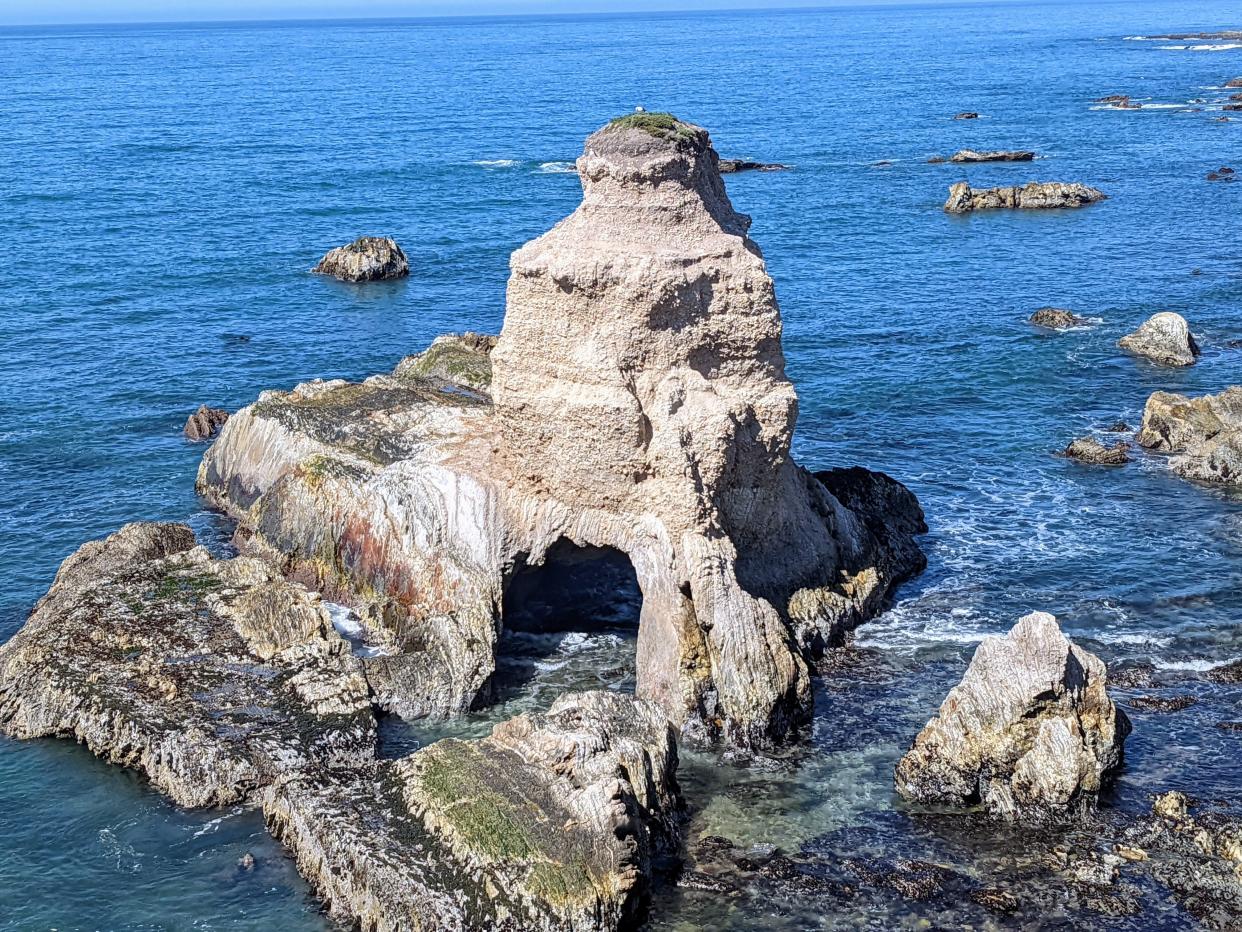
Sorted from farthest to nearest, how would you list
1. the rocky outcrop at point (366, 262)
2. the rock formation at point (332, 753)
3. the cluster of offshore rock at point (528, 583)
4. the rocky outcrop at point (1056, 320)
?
the rocky outcrop at point (366, 262) < the rocky outcrop at point (1056, 320) < the cluster of offshore rock at point (528, 583) < the rock formation at point (332, 753)

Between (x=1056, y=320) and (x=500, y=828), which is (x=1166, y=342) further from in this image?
(x=500, y=828)

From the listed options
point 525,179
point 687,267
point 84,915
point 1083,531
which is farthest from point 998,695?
point 525,179

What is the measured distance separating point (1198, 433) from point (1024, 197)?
49.1m

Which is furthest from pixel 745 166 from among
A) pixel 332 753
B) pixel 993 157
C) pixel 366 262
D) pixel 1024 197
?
pixel 332 753

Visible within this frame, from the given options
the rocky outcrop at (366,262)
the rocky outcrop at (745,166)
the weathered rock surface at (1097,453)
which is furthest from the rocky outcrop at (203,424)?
the rocky outcrop at (745,166)

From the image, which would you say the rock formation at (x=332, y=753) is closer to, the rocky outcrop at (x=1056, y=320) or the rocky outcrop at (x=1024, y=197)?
the rocky outcrop at (x=1056, y=320)

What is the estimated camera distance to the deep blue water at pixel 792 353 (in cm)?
2655

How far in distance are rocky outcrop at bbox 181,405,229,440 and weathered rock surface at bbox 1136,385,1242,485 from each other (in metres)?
32.1

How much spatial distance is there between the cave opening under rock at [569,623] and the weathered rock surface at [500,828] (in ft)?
19.2

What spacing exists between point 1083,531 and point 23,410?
126 ft

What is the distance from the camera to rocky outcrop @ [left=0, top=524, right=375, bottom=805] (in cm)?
2748

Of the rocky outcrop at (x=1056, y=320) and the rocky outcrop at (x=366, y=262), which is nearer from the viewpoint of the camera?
the rocky outcrop at (x=1056, y=320)

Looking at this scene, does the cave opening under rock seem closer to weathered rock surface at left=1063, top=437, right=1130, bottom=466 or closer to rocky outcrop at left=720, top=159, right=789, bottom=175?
weathered rock surface at left=1063, top=437, right=1130, bottom=466

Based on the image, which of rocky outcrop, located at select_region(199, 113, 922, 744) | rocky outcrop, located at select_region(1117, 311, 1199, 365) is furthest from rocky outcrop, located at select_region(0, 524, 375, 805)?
rocky outcrop, located at select_region(1117, 311, 1199, 365)
